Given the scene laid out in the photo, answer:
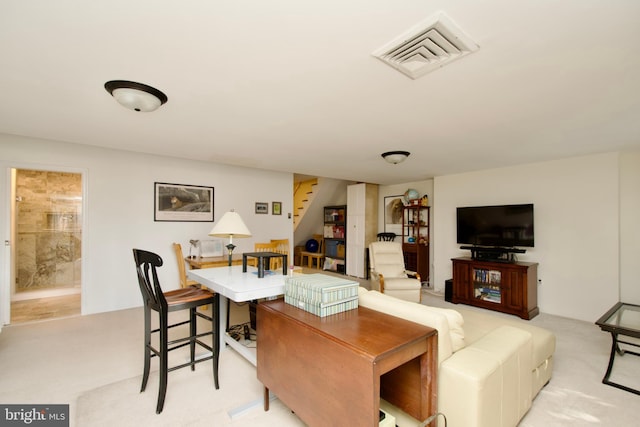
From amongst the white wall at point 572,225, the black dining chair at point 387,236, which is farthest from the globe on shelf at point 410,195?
the white wall at point 572,225

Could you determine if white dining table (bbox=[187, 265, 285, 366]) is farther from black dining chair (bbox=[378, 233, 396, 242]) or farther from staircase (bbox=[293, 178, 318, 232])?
staircase (bbox=[293, 178, 318, 232])

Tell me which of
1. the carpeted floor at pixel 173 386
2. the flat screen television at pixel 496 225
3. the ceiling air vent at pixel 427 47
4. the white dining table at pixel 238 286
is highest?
the ceiling air vent at pixel 427 47

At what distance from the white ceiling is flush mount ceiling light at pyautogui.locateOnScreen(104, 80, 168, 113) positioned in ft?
0.22

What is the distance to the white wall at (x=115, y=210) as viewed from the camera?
3486 millimetres

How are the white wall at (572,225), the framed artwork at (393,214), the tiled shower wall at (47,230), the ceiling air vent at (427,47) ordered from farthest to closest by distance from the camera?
the framed artwork at (393,214), the tiled shower wall at (47,230), the white wall at (572,225), the ceiling air vent at (427,47)

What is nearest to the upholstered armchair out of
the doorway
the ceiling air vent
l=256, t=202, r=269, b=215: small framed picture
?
l=256, t=202, r=269, b=215: small framed picture

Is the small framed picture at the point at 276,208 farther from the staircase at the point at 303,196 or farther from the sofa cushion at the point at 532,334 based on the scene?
the sofa cushion at the point at 532,334

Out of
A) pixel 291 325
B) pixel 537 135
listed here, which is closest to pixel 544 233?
pixel 537 135

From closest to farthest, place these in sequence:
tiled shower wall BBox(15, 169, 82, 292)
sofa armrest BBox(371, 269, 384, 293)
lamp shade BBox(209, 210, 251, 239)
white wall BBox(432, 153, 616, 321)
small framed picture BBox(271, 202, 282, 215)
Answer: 1. lamp shade BBox(209, 210, 251, 239)
2. white wall BBox(432, 153, 616, 321)
3. sofa armrest BBox(371, 269, 384, 293)
4. tiled shower wall BBox(15, 169, 82, 292)
5. small framed picture BBox(271, 202, 282, 215)

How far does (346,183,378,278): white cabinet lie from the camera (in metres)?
6.36

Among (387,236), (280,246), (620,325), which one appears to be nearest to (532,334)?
(620,325)

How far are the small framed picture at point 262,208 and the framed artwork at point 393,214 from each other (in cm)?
270

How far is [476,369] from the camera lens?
142 cm

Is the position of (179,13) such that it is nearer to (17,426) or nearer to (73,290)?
(17,426)
